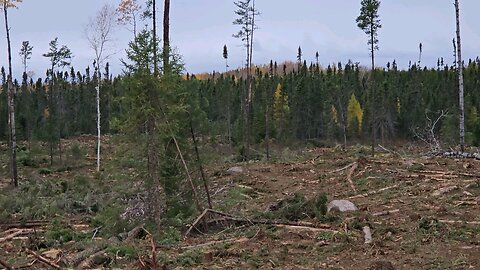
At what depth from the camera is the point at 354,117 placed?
232 feet

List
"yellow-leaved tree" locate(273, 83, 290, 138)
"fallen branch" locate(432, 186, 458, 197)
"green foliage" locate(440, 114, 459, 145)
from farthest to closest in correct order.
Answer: "yellow-leaved tree" locate(273, 83, 290, 138) → "green foliage" locate(440, 114, 459, 145) → "fallen branch" locate(432, 186, 458, 197)

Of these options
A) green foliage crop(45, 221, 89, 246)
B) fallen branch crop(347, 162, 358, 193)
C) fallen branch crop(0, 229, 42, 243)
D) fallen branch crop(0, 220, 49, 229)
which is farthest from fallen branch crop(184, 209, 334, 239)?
fallen branch crop(0, 220, 49, 229)

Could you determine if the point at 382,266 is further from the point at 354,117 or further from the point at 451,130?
the point at 354,117

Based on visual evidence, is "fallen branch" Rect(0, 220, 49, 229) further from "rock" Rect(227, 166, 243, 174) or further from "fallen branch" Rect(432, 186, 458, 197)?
"fallen branch" Rect(432, 186, 458, 197)

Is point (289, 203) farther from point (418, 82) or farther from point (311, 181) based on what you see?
point (418, 82)

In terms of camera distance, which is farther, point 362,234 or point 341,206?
point 341,206

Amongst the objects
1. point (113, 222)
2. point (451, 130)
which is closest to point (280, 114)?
point (451, 130)

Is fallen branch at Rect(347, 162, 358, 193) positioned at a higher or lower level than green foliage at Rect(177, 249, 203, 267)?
higher

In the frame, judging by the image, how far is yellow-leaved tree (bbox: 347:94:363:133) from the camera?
232ft

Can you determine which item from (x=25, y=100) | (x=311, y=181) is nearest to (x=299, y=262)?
(x=311, y=181)

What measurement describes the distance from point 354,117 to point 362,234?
6183cm

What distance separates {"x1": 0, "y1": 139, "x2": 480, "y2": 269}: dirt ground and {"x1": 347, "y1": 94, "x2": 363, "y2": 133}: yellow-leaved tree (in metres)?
53.1

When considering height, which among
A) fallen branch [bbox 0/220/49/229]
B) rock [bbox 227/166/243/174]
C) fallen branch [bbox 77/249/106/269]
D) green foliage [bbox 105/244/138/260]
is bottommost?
fallen branch [bbox 0/220/49/229]

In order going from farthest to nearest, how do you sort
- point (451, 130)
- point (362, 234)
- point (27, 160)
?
point (451, 130), point (27, 160), point (362, 234)
